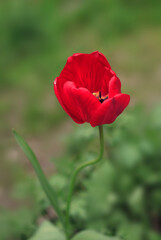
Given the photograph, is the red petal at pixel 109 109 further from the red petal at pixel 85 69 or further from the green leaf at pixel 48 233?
the green leaf at pixel 48 233

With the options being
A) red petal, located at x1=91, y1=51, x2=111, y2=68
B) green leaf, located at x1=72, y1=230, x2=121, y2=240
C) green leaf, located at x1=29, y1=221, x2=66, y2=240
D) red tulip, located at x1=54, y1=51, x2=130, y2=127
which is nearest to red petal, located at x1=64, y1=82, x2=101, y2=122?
red tulip, located at x1=54, y1=51, x2=130, y2=127

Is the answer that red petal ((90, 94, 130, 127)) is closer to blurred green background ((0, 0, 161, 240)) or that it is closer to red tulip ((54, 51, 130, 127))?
red tulip ((54, 51, 130, 127))

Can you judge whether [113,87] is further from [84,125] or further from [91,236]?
[84,125]

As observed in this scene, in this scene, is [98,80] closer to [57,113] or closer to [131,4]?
[57,113]

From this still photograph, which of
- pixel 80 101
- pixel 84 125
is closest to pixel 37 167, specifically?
pixel 80 101

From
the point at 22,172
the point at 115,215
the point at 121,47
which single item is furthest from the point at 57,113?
the point at 115,215

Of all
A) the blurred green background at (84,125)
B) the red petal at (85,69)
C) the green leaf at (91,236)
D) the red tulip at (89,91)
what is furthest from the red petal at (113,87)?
the blurred green background at (84,125)
